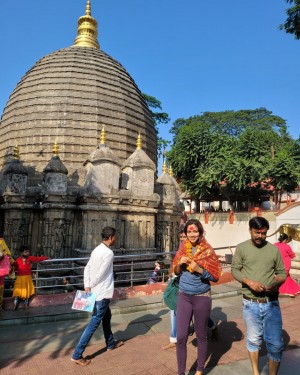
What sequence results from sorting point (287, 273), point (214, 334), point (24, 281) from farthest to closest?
point (287, 273), point (24, 281), point (214, 334)

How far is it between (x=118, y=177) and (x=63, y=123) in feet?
14.2

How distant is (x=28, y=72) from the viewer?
16547mm

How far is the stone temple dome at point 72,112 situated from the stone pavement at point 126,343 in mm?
7431

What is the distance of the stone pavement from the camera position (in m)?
3.60

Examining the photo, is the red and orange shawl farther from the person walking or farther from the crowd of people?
the person walking

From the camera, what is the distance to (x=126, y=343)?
4348 millimetres

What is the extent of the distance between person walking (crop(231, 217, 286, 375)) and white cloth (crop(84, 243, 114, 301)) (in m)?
1.68

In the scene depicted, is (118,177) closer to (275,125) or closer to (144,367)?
(144,367)

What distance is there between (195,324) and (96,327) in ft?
4.33

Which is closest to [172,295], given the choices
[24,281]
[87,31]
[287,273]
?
[24,281]

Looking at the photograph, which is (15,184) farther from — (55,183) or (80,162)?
(80,162)

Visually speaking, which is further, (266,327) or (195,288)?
(195,288)

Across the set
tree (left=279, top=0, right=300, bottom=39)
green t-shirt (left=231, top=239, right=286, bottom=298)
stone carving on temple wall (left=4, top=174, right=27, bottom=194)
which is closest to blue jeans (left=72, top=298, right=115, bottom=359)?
green t-shirt (left=231, top=239, right=286, bottom=298)

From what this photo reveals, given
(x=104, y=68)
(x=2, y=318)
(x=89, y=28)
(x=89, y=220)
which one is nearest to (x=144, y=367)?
(x=2, y=318)
